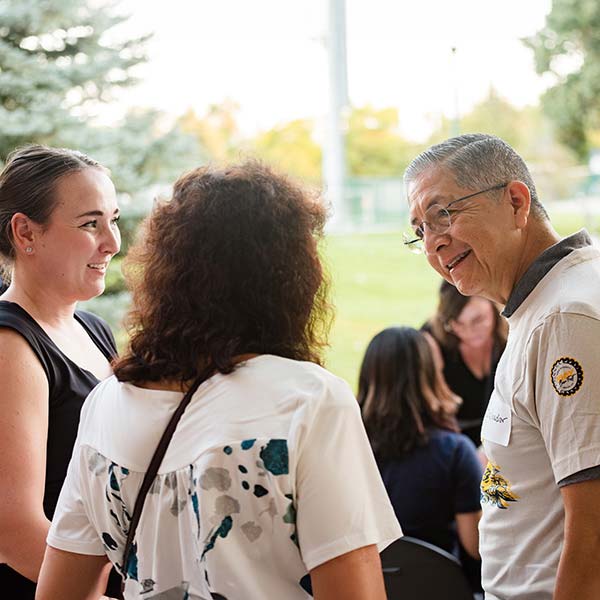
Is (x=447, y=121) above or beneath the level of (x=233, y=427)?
above

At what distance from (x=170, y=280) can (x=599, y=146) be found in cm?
518

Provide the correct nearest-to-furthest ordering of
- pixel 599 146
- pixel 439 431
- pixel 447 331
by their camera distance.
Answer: pixel 439 431 < pixel 447 331 < pixel 599 146

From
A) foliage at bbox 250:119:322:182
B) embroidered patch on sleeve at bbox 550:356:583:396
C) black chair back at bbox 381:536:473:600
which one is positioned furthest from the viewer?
foliage at bbox 250:119:322:182

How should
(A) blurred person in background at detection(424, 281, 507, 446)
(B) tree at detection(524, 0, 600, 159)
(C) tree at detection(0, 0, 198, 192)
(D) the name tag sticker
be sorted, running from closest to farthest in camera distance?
(D) the name tag sticker, (A) blurred person in background at detection(424, 281, 507, 446), (C) tree at detection(0, 0, 198, 192), (B) tree at detection(524, 0, 600, 159)

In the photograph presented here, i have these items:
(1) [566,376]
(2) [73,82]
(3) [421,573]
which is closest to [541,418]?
(1) [566,376]

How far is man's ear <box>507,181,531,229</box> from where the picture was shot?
159cm

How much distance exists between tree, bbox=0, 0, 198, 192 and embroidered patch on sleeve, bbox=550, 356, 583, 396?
13.7ft

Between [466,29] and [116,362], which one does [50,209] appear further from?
[466,29]

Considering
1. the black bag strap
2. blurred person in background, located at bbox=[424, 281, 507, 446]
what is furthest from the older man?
blurred person in background, located at bbox=[424, 281, 507, 446]

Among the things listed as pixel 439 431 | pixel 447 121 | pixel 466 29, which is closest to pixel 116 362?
pixel 439 431

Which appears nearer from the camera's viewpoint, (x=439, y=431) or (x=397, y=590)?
(x=397, y=590)

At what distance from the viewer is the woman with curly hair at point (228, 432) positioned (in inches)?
47.5

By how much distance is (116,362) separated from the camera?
1.36 meters

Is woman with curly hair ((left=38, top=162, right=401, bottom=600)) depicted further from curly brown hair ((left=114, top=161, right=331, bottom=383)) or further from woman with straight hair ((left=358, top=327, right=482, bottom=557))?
woman with straight hair ((left=358, top=327, right=482, bottom=557))
